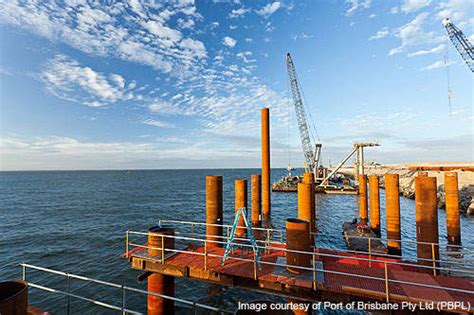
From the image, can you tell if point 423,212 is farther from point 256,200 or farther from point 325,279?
point 256,200

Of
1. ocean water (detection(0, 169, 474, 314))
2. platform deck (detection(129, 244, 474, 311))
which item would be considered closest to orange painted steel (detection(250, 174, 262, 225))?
ocean water (detection(0, 169, 474, 314))

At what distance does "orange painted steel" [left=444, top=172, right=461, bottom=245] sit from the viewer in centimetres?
1548

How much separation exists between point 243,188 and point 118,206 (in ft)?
99.0

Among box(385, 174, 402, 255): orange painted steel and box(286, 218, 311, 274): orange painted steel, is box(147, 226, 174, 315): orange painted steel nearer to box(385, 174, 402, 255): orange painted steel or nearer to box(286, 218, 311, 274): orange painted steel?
box(286, 218, 311, 274): orange painted steel

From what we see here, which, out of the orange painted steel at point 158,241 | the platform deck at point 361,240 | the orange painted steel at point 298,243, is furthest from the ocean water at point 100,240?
the orange painted steel at point 298,243

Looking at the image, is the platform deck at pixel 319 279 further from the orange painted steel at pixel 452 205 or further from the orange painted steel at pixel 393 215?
the orange painted steel at pixel 452 205

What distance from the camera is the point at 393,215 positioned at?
1462 cm

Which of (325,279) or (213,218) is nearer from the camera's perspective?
(325,279)

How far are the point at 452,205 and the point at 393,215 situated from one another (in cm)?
505

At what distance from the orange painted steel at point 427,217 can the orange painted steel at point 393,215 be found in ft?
9.72

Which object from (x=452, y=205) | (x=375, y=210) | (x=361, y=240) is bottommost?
(x=361, y=240)

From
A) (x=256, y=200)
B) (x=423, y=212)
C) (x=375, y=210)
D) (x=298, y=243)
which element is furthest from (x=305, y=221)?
(x=375, y=210)

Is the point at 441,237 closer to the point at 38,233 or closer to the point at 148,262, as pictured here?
the point at 148,262

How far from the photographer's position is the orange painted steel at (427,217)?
10883 millimetres
